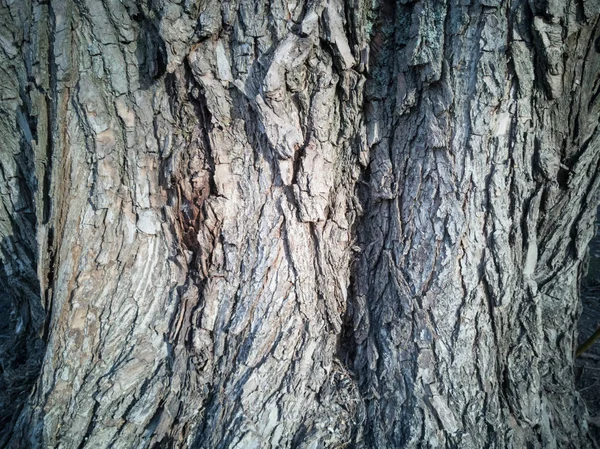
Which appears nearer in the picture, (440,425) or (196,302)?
(440,425)

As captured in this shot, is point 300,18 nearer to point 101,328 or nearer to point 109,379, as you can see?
point 101,328

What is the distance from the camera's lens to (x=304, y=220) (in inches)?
73.0

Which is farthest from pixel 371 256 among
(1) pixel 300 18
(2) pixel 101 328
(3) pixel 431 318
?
(2) pixel 101 328

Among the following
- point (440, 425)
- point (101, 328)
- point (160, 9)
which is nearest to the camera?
point (160, 9)

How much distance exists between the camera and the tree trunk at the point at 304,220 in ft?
5.57

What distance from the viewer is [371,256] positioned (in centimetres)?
198

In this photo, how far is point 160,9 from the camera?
166cm

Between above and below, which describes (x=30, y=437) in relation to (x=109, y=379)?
below

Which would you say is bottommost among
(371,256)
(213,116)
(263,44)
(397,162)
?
(371,256)

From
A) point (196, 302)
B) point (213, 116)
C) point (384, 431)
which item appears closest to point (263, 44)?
point (213, 116)

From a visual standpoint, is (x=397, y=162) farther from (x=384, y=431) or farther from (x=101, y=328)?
(x=101, y=328)

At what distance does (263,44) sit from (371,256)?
107cm

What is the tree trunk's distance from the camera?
170cm

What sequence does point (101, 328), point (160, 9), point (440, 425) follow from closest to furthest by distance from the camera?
point (160, 9) < point (440, 425) < point (101, 328)
